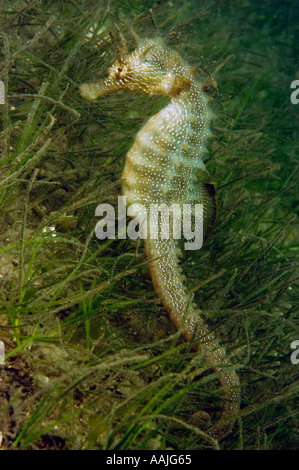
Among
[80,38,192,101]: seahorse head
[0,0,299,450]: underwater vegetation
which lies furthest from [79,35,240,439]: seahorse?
[0,0,299,450]: underwater vegetation

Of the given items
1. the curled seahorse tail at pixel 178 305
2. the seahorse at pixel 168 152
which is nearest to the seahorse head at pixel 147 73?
the seahorse at pixel 168 152

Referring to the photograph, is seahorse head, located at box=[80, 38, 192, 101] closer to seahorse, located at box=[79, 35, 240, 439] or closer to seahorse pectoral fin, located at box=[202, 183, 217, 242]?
seahorse, located at box=[79, 35, 240, 439]

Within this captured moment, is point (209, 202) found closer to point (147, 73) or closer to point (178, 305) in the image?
point (178, 305)

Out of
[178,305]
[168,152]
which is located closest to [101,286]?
[178,305]

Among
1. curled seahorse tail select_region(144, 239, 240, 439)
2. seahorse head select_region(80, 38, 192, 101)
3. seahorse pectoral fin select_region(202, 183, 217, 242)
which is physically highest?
seahorse head select_region(80, 38, 192, 101)

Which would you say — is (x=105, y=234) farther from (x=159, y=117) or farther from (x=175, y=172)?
(x=159, y=117)
